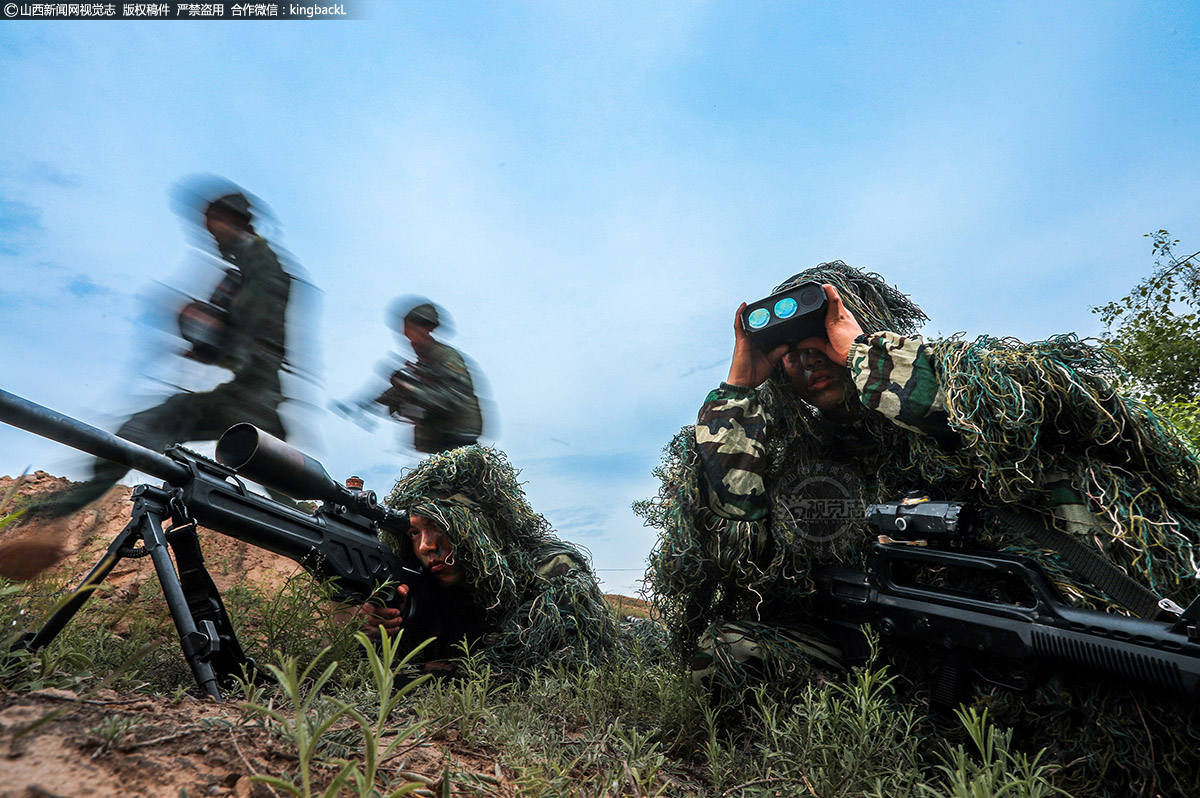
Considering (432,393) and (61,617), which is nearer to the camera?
(61,617)

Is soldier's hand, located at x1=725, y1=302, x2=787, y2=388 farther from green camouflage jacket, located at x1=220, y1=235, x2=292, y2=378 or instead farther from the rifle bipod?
green camouflage jacket, located at x1=220, y1=235, x2=292, y2=378

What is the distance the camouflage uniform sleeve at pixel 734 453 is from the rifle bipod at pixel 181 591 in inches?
60.8

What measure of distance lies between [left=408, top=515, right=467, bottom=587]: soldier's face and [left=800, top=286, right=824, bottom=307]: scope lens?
204cm

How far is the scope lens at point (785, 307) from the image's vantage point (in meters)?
2.13

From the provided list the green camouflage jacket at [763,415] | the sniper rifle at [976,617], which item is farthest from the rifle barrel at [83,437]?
the sniper rifle at [976,617]

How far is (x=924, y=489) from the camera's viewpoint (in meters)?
1.99

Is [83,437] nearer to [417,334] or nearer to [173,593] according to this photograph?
[173,593]

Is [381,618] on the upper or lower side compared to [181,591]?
lower

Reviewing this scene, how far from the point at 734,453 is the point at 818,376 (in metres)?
0.42

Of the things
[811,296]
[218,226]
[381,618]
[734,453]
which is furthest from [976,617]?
[218,226]

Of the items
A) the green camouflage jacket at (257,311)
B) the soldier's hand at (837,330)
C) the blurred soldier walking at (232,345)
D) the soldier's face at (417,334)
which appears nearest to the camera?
the soldier's hand at (837,330)

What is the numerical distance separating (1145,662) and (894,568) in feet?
2.24

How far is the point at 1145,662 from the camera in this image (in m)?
1.33

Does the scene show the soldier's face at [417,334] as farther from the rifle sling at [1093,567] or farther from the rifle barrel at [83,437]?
the rifle sling at [1093,567]
